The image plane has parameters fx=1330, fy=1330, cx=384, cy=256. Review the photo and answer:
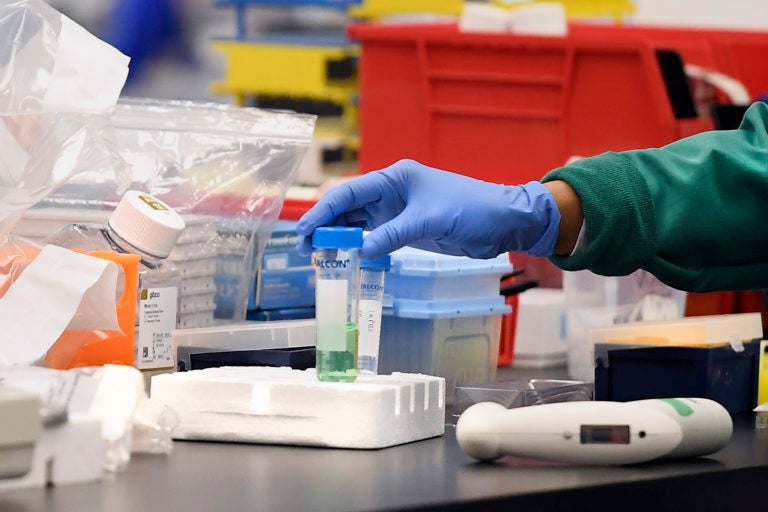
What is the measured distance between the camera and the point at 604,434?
1.16 metres

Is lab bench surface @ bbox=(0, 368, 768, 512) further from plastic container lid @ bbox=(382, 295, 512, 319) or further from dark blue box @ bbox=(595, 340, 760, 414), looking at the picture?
plastic container lid @ bbox=(382, 295, 512, 319)

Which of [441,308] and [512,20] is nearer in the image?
[441,308]

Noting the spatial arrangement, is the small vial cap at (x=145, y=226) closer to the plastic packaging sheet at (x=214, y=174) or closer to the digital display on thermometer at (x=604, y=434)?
the plastic packaging sheet at (x=214, y=174)

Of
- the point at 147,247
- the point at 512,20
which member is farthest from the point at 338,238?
the point at 512,20

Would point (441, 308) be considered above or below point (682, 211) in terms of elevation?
below

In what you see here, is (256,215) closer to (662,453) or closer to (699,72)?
(662,453)

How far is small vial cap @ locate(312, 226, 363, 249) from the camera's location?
125 centimetres

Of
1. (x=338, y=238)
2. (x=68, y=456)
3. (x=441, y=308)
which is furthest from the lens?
(x=441, y=308)

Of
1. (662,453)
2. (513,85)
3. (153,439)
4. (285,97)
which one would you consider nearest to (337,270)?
(153,439)

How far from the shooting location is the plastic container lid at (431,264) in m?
1.62

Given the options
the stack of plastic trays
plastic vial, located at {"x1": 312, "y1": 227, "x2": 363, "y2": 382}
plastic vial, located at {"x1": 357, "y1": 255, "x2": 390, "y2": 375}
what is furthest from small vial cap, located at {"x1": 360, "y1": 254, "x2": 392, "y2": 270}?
the stack of plastic trays

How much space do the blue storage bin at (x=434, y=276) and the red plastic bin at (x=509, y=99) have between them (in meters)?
0.74

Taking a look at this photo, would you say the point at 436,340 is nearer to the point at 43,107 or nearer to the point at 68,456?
the point at 43,107

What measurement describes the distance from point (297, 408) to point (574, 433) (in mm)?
250
